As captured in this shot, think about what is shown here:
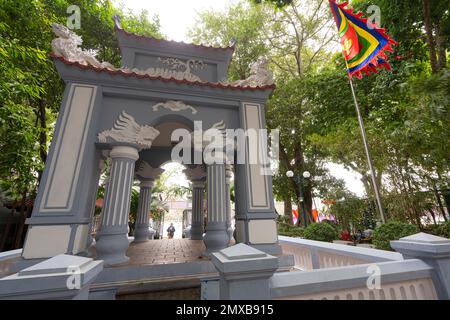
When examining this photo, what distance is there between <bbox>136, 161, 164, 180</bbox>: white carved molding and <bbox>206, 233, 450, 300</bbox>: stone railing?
6412 millimetres

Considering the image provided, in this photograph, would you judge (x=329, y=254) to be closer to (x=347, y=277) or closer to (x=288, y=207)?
(x=347, y=277)

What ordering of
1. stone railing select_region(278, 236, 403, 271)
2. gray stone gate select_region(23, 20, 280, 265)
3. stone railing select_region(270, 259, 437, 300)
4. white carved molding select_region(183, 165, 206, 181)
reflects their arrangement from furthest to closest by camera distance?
white carved molding select_region(183, 165, 206, 181) < gray stone gate select_region(23, 20, 280, 265) < stone railing select_region(278, 236, 403, 271) < stone railing select_region(270, 259, 437, 300)

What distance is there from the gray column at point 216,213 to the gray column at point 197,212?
3674 mm

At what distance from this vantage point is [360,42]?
9.43 metres

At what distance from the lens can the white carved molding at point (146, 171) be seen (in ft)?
27.0

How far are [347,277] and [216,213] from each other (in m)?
3.05

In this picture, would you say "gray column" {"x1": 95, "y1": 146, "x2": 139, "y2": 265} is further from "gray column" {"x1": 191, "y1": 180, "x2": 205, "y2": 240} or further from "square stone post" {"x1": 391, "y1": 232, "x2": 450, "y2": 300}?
"square stone post" {"x1": 391, "y1": 232, "x2": 450, "y2": 300}

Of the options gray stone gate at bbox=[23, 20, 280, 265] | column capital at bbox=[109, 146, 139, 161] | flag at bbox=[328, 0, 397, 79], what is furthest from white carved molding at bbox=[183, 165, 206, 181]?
flag at bbox=[328, 0, 397, 79]

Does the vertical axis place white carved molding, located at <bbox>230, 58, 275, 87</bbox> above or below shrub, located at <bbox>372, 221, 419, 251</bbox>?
above

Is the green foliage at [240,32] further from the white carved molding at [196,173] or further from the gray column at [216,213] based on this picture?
the gray column at [216,213]

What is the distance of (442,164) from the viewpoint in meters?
9.46

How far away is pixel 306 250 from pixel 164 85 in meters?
5.82

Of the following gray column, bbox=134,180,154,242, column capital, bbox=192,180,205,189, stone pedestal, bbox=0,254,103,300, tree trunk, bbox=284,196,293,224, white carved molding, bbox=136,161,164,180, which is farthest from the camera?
tree trunk, bbox=284,196,293,224

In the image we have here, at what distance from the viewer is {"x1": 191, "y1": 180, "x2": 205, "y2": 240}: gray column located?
8664mm
